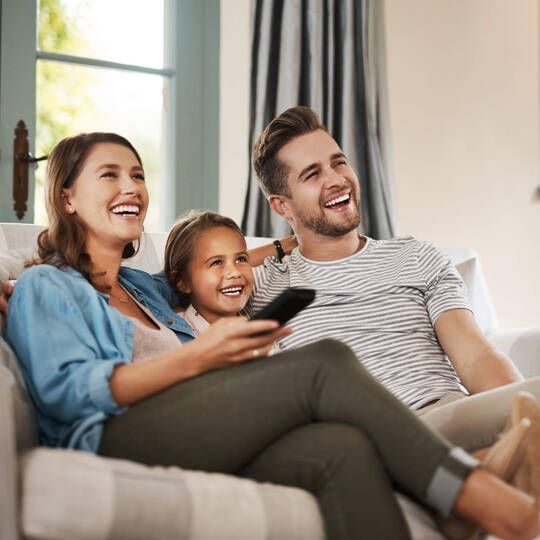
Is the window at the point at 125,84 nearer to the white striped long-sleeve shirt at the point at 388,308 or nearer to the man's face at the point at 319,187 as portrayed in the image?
the man's face at the point at 319,187

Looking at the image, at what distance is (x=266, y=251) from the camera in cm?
192

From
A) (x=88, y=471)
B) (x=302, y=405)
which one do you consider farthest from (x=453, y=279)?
(x=88, y=471)

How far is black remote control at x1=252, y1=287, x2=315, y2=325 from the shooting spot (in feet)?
3.64

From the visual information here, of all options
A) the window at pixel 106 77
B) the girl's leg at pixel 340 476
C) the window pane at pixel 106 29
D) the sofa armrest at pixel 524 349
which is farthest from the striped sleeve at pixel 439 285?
the window pane at pixel 106 29

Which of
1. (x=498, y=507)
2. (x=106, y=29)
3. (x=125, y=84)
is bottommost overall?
(x=498, y=507)

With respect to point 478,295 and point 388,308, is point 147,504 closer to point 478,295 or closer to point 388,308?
point 388,308

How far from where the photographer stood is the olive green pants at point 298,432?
1.02m

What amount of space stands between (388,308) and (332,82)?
1491 mm

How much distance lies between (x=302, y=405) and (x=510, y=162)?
2.75 metres

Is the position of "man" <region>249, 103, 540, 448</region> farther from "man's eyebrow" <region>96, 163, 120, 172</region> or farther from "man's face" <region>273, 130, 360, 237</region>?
"man's eyebrow" <region>96, 163, 120, 172</region>

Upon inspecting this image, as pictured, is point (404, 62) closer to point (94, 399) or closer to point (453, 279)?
point (453, 279)

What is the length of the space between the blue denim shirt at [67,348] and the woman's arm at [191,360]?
3cm

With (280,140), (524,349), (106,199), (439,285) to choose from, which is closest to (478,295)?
(524,349)

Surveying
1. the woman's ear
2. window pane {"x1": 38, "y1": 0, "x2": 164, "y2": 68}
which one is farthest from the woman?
window pane {"x1": 38, "y1": 0, "x2": 164, "y2": 68}
